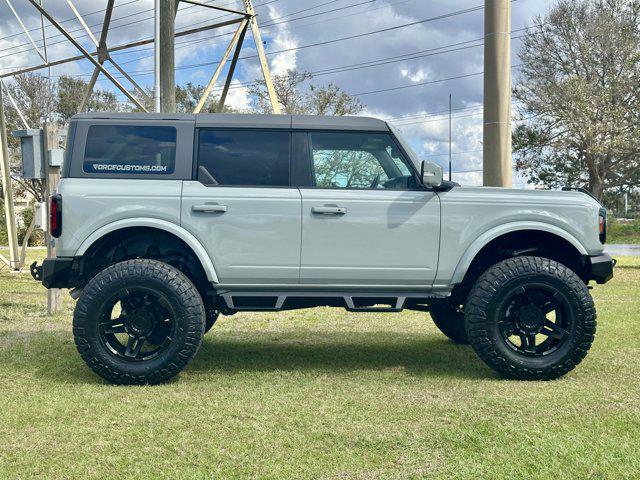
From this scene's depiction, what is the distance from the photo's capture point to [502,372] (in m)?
5.67

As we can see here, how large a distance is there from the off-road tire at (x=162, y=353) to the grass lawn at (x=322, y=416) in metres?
0.14

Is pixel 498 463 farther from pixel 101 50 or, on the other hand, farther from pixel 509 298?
pixel 101 50

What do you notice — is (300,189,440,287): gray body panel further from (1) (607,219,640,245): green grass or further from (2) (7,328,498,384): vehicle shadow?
(1) (607,219,640,245): green grass

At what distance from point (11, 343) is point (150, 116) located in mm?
3158

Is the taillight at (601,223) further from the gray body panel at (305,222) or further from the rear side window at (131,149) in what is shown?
the rear side window at (131,149)

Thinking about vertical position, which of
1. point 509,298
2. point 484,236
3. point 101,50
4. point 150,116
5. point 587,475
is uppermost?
point 101,50

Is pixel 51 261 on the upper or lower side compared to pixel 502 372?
upper

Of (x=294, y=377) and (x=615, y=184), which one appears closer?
(x=294, y=377)

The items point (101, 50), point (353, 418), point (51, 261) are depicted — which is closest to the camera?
point (353, 418)

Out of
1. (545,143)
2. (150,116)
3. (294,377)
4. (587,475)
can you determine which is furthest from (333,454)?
(545,143)

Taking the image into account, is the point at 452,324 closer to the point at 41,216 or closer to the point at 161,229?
Result: the point at 161,229

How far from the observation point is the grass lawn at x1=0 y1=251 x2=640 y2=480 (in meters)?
3.75

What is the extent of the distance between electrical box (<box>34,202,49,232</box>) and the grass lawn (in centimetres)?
161

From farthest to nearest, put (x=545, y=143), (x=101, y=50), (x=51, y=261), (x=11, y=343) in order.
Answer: (x=545, y=143)
(x=101, y=50)
(x=11, y=343)
(x=51, y=261)
